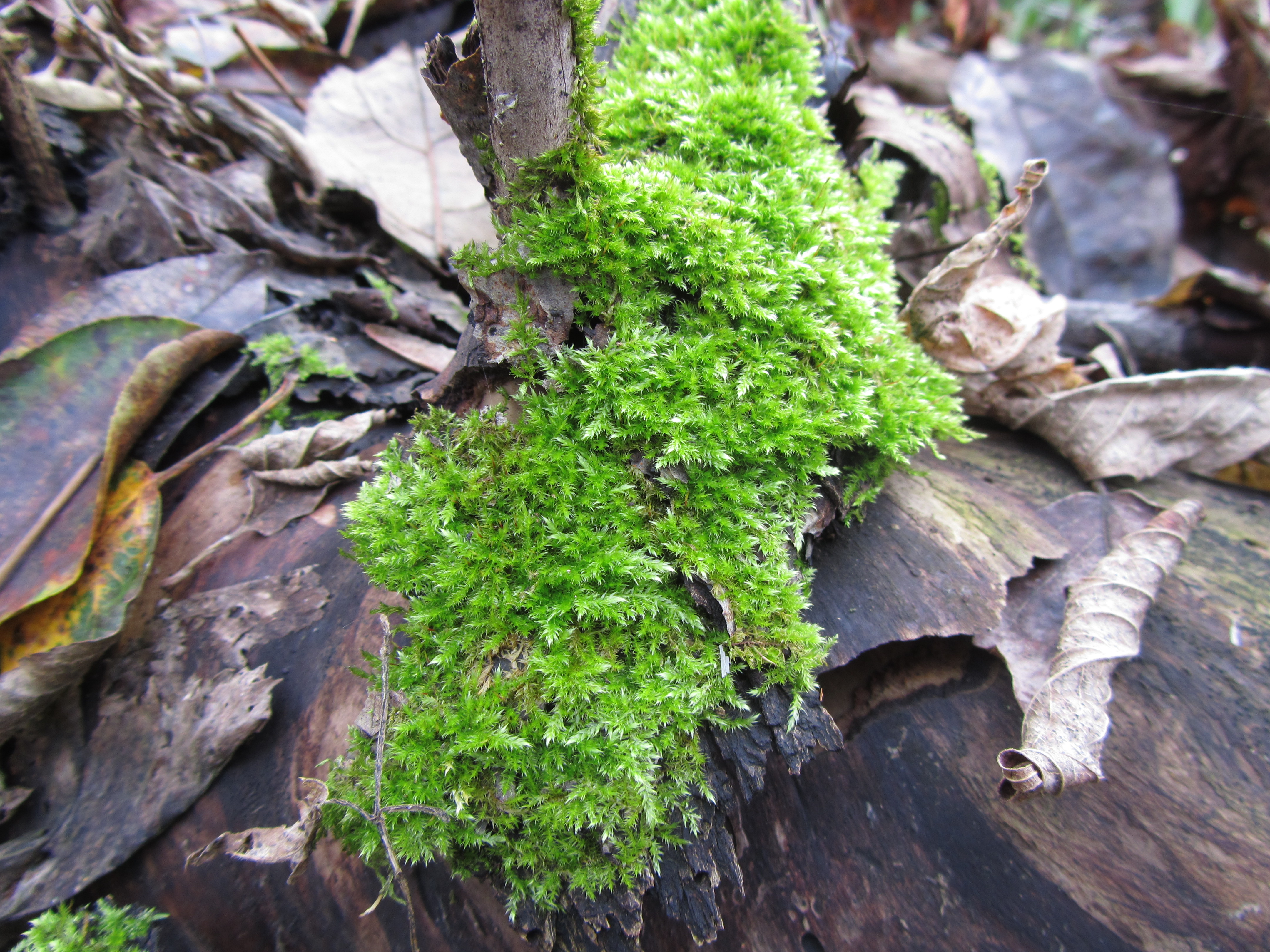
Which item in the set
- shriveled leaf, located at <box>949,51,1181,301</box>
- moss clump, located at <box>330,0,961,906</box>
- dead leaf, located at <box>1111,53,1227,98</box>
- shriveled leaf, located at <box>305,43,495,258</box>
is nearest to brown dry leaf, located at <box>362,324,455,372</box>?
shriveled leaf, located at <box>305,43,495,258</box>

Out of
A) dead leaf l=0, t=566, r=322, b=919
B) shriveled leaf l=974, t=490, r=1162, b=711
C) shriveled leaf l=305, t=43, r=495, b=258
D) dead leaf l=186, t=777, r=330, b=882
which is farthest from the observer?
shriveled leaf l=305, t=43, r=495, b=258

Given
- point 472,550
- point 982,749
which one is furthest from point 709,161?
point 982,749

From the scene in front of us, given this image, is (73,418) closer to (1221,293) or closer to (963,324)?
(963,324)

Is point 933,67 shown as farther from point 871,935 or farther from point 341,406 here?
point 871,935

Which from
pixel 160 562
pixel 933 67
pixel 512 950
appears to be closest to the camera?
pixel 512 950

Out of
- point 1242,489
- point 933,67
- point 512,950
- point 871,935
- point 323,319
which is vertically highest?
point 933,67

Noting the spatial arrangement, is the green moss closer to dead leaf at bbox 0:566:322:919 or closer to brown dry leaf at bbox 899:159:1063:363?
dead leaf at bbox 0:566:322:919

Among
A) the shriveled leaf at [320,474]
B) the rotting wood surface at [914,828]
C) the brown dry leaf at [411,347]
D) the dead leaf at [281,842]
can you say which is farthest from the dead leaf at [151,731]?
the brown dry leaf at [411,347]

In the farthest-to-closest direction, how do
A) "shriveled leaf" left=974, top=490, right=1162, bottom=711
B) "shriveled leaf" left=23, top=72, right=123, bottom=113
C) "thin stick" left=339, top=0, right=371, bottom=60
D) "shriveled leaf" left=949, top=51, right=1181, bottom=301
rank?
"shriveled leaf" left=949, top=51, right=1181, bottom=301
"thin stick" left=339, top=0, right=371, bottom=60
"shriveled leaf" left=23, top=72, right=123, bottom=113
"shriveled leaf" left=974, top=490, right=1162, bottom=711
